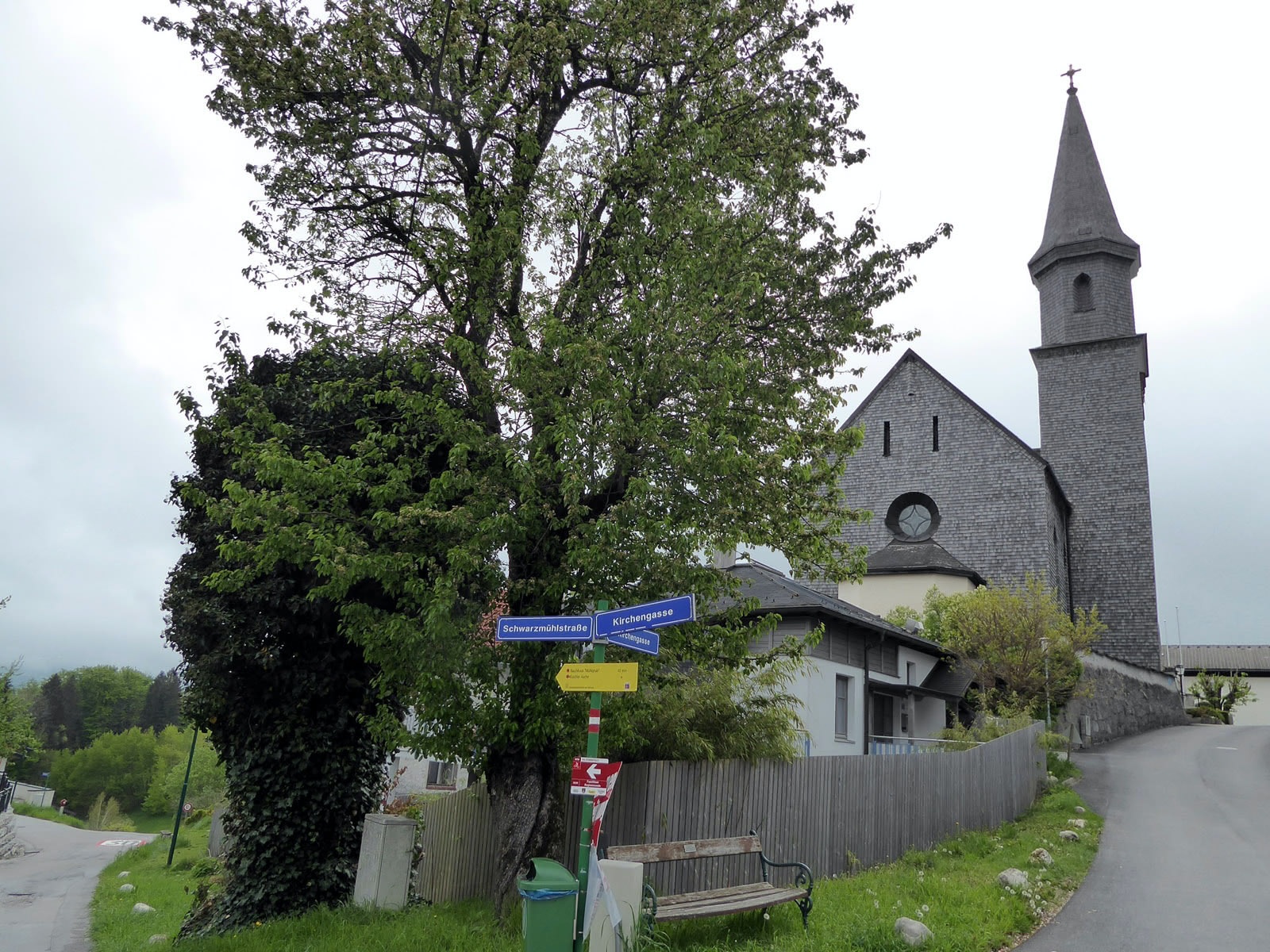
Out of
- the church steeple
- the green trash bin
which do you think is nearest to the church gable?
the church steeple

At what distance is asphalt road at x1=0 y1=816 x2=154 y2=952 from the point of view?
49.1 feet

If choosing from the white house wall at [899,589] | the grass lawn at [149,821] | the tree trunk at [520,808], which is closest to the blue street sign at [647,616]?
the tree trunk at [520,808]

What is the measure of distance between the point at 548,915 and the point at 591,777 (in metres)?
1.12

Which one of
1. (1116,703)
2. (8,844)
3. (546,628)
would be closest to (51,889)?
(8,844)

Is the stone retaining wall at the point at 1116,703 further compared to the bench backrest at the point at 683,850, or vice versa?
the stone retaining wall at the point at 1116,703

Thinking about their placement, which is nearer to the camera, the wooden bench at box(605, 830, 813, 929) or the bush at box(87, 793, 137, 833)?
the wooden bench at box(605, 830, 813, 929)

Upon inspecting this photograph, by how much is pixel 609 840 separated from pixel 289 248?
8.24m

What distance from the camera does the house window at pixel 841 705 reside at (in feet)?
69.8

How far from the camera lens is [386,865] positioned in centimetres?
949

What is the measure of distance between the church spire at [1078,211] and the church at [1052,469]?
0.08m

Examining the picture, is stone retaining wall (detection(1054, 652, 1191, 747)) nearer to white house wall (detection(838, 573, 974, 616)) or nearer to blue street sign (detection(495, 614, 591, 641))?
white house wall (detection(838, 573, 974, 616))

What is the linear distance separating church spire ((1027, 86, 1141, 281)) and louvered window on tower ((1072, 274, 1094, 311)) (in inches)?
46.9

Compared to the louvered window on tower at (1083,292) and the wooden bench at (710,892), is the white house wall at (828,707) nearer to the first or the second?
the wooden bench at (710,892)

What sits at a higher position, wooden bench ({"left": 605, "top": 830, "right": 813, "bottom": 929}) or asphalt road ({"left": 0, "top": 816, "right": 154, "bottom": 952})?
wooden bench ({"left": 605, "top": 830, "right": 813, "bottom": 929})
